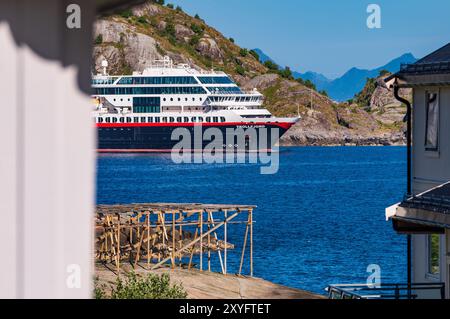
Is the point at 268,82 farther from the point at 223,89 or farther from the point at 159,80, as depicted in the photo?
the point at 159,80

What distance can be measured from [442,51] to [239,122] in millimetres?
102651

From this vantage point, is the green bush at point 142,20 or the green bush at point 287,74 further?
the green bush at point 142,20

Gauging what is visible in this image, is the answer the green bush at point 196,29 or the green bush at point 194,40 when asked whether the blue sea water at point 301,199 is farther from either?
the green bush at point 196,29

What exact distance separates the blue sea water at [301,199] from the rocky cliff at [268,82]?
81.7 ft

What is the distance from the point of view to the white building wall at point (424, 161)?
476 inches

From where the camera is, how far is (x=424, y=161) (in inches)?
500

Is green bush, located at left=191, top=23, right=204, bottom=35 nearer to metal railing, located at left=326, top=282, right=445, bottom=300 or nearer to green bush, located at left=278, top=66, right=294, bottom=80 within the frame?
green bush, located at left=278, top=66, right=294, bottom=80

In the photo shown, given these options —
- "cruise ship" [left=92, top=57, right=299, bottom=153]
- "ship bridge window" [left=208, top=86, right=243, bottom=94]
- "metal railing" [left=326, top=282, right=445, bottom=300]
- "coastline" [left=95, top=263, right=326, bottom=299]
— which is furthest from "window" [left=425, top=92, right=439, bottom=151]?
"ship bridge window" [left=208, top=86, right=243, bottom=94]

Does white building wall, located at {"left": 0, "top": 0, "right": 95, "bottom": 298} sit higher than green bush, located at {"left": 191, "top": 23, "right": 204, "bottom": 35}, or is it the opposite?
green bush, located at {"left": 191, "top": 23, "right": 204, "bottom": 35}

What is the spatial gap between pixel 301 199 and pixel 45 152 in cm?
6853

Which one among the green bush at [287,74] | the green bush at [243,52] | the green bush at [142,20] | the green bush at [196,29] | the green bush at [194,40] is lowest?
the green bush at [287,74]

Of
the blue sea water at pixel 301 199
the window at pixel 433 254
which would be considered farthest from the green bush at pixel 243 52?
the window at pixel 433 254

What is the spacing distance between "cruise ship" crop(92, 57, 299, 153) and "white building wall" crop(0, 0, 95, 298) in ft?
372

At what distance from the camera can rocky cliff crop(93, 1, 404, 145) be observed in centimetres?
16488
